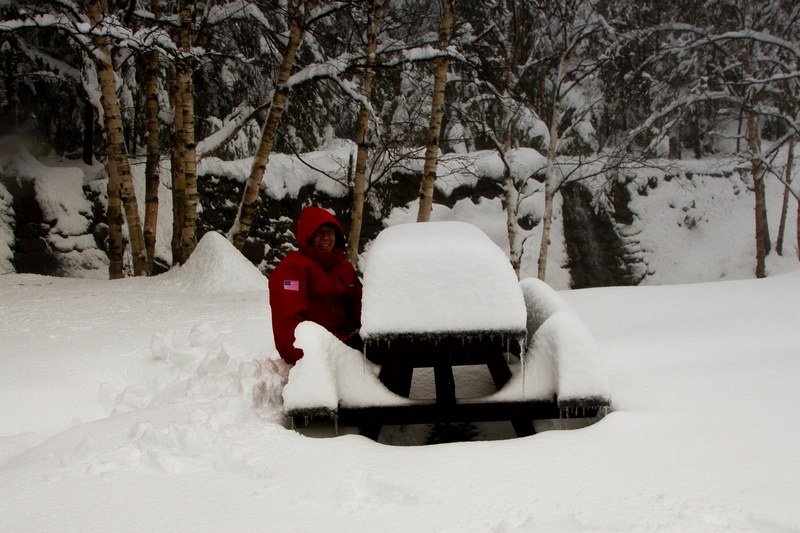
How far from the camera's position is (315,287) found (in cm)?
409

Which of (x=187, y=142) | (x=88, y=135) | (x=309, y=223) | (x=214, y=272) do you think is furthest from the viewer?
(x=88, y=135)

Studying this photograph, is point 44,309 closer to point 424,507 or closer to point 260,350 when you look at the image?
point 260,350

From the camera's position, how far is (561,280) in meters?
19.9

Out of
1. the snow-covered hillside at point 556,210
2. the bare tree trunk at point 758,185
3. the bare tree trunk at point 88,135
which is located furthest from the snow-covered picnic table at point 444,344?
the bare tree trunk at point 758,185

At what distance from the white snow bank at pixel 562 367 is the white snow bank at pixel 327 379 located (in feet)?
2.33

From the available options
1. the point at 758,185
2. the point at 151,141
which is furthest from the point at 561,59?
the point at 151,141

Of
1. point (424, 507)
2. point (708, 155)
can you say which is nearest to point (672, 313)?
point (424, 507)

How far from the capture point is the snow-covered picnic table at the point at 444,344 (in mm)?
3021

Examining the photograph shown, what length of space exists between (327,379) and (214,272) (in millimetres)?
5832

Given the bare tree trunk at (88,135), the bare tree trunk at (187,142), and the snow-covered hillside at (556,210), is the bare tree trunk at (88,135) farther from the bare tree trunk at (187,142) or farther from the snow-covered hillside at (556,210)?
the bare tree trunk at (187,142)

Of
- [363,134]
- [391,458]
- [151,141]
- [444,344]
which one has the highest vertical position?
[363,134]

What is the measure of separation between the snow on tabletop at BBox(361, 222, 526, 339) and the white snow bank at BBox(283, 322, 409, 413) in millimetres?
415

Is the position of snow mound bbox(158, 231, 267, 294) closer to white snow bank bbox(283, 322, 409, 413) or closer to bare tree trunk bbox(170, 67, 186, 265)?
bare tree trunk bbox(170, 67, 186, 265)

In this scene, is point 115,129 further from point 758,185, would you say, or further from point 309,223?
point 758,185
